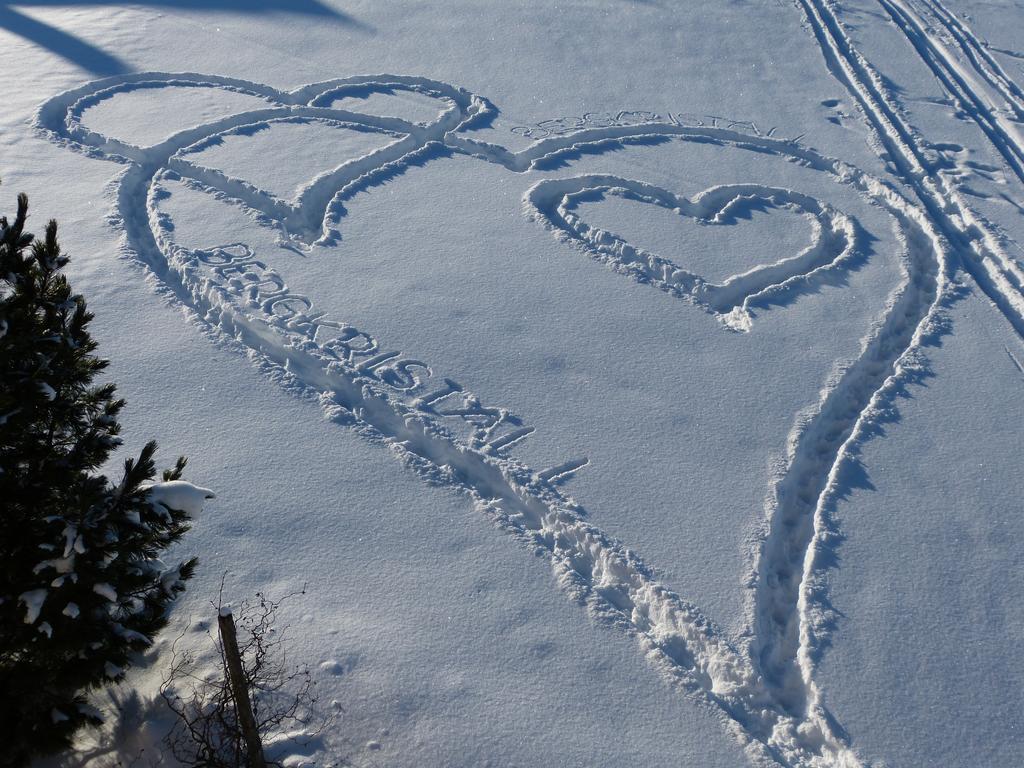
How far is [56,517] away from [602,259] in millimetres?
4807

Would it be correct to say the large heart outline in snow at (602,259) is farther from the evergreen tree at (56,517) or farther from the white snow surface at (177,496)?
the evergreen tree at (56,517)

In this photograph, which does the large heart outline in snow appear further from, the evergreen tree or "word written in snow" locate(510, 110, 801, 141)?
the evergreen tree

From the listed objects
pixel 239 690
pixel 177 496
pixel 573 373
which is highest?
pixel 177 496

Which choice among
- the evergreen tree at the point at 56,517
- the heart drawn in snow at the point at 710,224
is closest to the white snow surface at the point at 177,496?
the evergreen tree at the point at 56,517

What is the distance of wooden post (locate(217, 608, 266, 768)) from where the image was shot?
2918 mm

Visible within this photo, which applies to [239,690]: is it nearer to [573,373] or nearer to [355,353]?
[355,353]

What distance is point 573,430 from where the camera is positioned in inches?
211

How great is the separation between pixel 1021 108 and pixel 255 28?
904 centimetres

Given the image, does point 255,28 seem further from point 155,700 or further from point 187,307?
point 155,700

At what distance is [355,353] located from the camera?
5.85 meters

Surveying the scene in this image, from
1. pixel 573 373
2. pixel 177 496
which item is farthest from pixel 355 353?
pixel 177 496

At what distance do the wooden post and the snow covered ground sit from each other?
465 mm

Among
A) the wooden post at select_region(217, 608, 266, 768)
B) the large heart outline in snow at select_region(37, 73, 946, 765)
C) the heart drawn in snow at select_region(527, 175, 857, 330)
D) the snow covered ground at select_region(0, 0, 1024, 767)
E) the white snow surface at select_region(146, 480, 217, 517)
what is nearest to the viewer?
the wooden post at select_region(217, 608, 266, 768)

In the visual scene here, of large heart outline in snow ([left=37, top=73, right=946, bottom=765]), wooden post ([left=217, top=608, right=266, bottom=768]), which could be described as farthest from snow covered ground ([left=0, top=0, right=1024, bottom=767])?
wooden post ([left=217, top=608, right=266, bottom=768])
